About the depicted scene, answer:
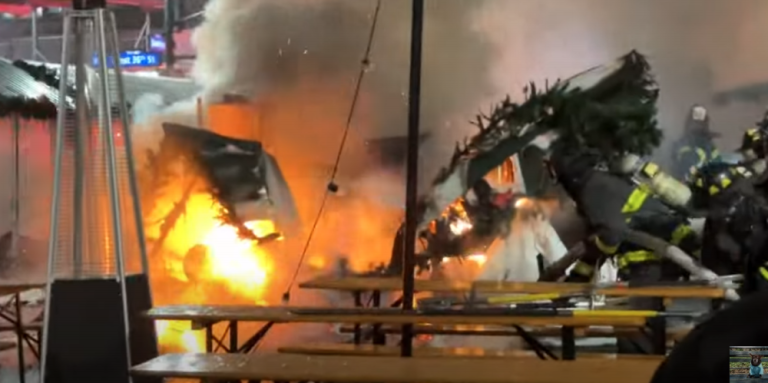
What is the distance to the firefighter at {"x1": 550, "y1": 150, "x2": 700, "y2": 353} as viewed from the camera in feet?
13.6

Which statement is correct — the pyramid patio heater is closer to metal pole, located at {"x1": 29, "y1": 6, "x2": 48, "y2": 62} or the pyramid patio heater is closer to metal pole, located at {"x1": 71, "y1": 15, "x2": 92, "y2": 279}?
metal pole, located at {"x1": 71, "y1": 15, "x2": 92, "y2": 279}

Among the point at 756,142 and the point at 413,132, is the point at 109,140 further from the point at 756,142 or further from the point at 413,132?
the point at 756,142

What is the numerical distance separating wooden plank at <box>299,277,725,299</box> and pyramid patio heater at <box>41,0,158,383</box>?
75 cm

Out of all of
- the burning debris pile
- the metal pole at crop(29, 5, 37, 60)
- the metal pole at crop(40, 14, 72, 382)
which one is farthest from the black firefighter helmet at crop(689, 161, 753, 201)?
the metal pole at crop(29, 5, 37, 60)

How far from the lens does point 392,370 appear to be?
91.5 inches

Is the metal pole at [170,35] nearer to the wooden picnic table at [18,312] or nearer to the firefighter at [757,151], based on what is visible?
the wooden picnic table at [18,312]

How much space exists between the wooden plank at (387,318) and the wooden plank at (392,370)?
15.6 inches

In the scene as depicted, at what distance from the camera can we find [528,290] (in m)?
3.87

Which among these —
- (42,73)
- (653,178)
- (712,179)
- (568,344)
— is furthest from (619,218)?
(42,73)

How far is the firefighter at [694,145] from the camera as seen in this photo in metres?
4.09

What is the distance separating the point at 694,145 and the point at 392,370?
2.32m

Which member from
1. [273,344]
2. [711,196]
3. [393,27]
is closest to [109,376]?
[273,344]

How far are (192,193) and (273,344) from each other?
0.81 metres

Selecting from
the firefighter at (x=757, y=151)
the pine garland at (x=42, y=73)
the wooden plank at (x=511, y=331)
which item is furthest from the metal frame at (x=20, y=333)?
the firefighter at (x=757, y=151)
